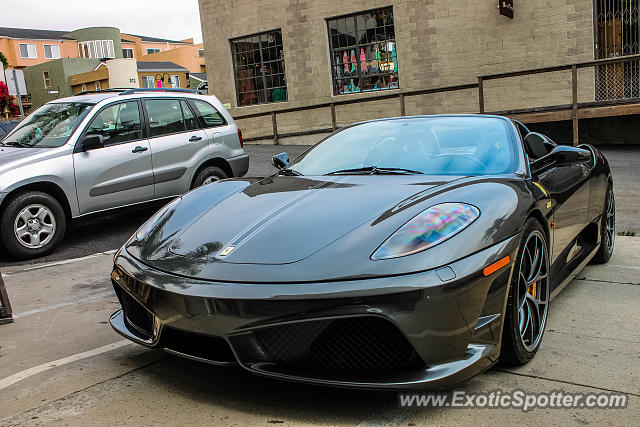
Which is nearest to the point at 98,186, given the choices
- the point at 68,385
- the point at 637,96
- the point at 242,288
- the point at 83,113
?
the point at 83,113

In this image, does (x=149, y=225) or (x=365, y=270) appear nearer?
(x=365, y=270)

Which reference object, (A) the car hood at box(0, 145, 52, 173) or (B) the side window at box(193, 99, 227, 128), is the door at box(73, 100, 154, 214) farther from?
(B) the side window at box(193, 99, 227, 128)

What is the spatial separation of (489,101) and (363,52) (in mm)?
4170

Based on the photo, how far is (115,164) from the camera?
281 inches

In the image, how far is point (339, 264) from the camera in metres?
2.59

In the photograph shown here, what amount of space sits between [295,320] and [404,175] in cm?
143

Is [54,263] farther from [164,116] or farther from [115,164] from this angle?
[164,116]

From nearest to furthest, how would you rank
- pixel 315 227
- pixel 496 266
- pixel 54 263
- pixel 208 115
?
pixel 496 266, pixel 315 227, pixel 54 263, pixel 208 115

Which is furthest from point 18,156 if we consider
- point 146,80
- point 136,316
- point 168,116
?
point 146,80

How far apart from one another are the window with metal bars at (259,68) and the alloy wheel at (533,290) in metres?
17.3

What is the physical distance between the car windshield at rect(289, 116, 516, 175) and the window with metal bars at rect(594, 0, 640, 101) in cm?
1117

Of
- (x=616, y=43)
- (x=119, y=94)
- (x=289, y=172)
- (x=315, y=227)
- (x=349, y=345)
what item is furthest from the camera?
(x=616, y=43)

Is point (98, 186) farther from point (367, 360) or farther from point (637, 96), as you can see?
point (637, 96)

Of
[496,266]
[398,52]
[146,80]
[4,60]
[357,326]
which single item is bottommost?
[357,326]
